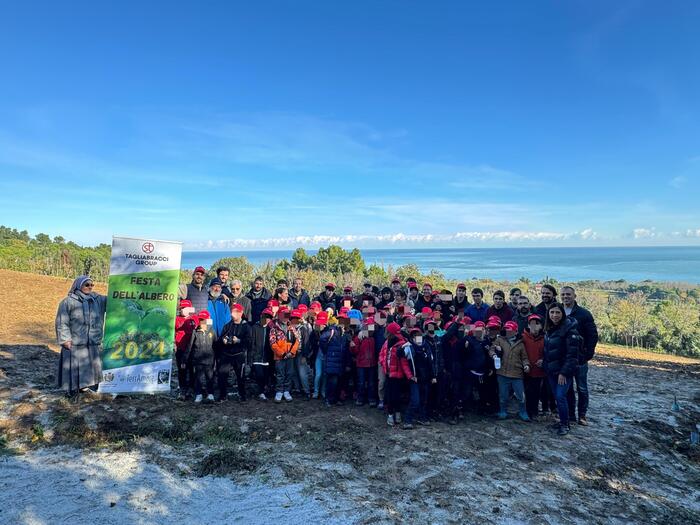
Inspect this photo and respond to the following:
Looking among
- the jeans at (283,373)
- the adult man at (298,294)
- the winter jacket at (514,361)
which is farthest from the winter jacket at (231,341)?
the winter jacket at (514,361)

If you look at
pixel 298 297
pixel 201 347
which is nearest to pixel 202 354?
pixel 201 347

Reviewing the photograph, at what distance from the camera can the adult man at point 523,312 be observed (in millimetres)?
7301

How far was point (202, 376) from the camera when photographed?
6910 mm

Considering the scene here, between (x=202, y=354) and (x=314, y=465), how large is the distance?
2736 millimetres

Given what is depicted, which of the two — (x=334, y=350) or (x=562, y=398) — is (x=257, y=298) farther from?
(x=562, y=398)

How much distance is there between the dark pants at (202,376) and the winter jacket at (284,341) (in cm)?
110

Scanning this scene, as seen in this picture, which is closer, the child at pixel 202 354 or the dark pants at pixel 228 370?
the child at pixel 202 354

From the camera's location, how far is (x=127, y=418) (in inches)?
239

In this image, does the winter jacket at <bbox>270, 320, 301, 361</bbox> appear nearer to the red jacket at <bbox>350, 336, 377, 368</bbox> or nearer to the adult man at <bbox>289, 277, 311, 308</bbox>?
the red jacket at <bbox>350, 336, 377, 368</bbox>

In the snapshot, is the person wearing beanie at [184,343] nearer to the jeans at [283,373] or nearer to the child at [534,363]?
the jeans at [283,373]

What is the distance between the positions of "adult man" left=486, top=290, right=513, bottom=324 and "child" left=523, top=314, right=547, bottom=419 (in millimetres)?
744

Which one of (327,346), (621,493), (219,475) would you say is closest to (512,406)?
(621,493)

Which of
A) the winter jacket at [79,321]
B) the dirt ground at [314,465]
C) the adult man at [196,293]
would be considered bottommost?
the dirt ground at [314,465]

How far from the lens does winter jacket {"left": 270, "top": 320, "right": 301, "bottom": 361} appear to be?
703cm
